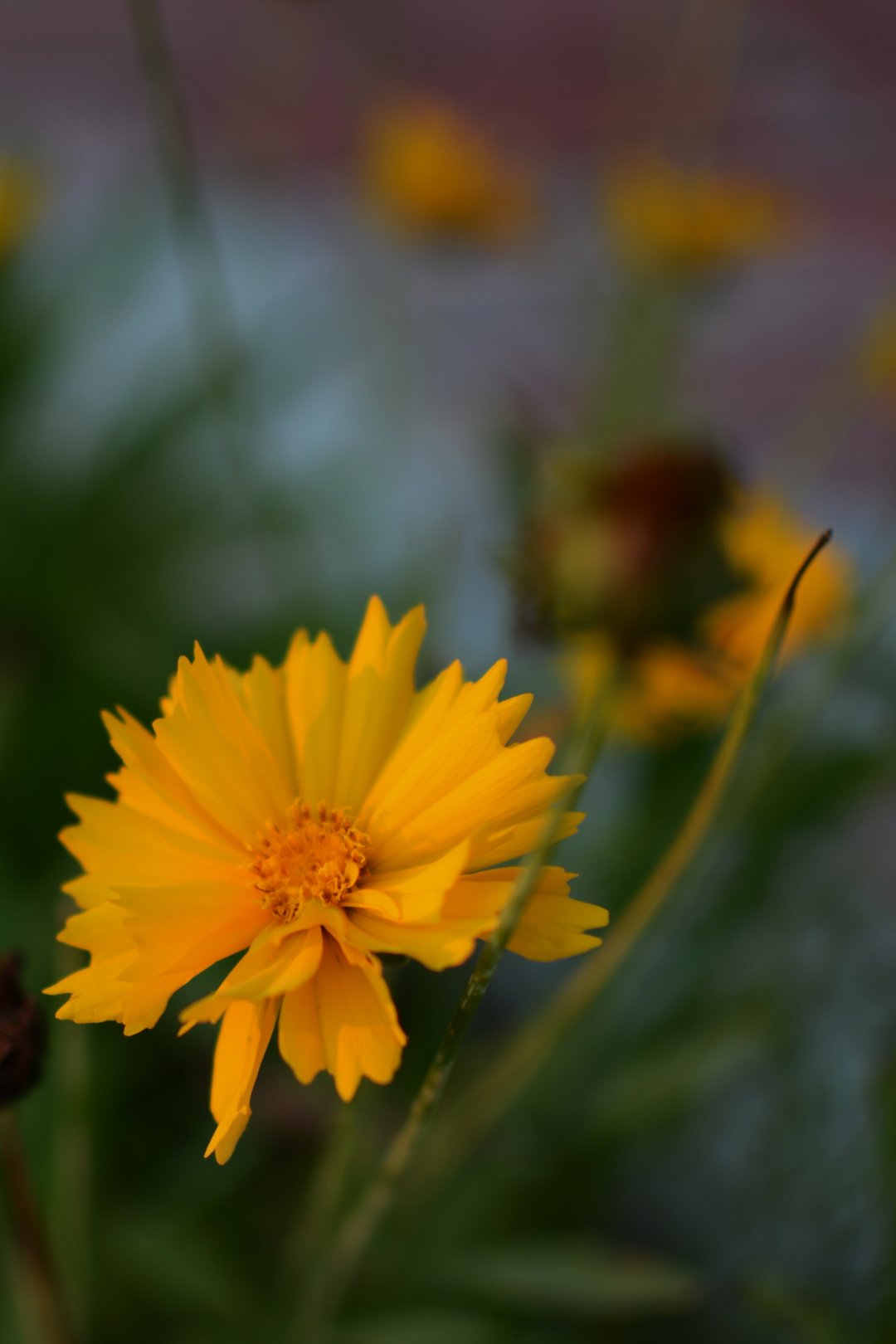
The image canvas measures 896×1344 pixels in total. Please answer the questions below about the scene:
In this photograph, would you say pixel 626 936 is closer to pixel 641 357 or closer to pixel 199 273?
pixel 641 357

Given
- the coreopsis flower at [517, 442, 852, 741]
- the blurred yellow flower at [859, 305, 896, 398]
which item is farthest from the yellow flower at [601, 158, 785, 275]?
the coreopsis flower at [517, 442, 852, 741]

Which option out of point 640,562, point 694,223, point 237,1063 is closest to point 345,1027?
point 237,1063

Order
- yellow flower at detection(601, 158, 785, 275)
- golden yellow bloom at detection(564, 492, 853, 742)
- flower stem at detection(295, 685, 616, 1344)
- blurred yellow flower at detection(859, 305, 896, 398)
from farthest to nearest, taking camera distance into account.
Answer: yellow flower at detection(601, 158, 785, 275) < blurred yellow flower at detection(859, 305, 896, 398) < golden yellow bloom at detection(564, 492, 853, 742) < flower stem at detection(295, 685, 616, 1344)

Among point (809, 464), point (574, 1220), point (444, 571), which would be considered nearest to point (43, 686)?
point (444, 571)

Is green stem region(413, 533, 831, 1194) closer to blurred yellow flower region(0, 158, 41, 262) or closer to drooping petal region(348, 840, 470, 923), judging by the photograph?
drooping petal region(348, 840, 470, 923)

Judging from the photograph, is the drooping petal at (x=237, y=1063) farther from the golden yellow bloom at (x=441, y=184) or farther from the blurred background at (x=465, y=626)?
the golden yellow bloom at (x=441, y=184)

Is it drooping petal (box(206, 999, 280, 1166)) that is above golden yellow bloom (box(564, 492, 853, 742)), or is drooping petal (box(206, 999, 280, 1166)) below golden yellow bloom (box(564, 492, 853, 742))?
below

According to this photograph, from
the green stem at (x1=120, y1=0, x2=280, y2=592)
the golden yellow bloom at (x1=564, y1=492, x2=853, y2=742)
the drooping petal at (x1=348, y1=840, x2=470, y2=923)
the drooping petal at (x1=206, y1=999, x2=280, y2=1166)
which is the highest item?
the green stem at (x1=120, y1=0, x2=280, y2=592)
